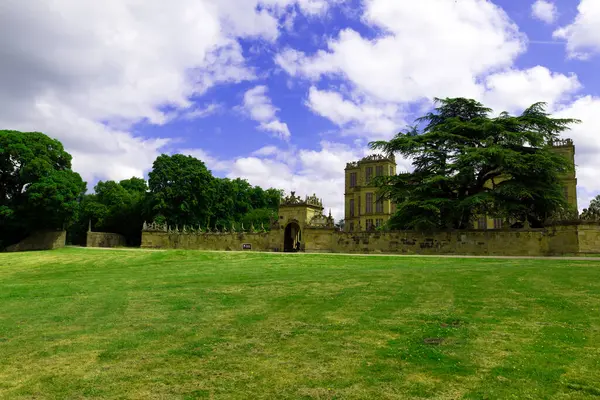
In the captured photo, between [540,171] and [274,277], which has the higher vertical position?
[540,171]

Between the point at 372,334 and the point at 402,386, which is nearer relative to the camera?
the point at 402,386

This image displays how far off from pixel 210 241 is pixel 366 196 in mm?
23737

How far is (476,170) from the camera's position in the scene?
111 feet

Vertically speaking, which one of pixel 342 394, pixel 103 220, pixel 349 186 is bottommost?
pixel 342 394

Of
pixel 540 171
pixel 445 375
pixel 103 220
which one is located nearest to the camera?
pixel 445 375

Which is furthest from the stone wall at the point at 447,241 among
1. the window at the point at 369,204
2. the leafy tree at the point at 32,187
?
the window at the point at 369,204

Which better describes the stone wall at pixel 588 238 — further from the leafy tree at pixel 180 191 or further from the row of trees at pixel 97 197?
the leafy tree at pixel 180 191

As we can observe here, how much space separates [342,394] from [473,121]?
1291 inches

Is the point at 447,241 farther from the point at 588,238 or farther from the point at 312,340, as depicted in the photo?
the point at 312,340

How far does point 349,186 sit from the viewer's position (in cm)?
6388

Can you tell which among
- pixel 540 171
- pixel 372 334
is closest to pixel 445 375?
pixel 372 334

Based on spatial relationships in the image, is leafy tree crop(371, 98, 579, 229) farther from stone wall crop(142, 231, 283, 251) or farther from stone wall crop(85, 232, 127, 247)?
stone wall crop(85, 232, 127, 247)

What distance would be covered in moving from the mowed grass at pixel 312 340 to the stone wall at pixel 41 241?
116 feet

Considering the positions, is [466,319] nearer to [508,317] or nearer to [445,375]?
[508,317]
